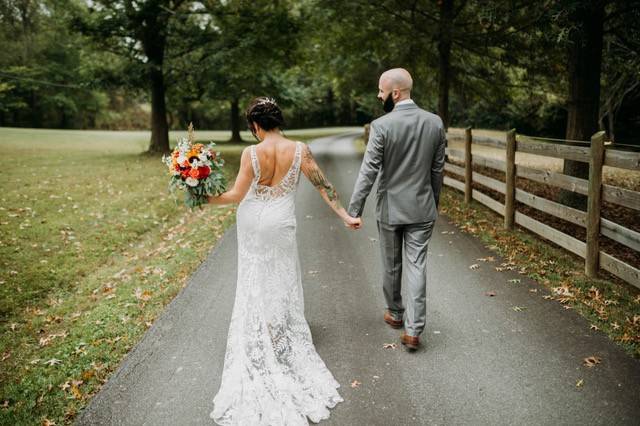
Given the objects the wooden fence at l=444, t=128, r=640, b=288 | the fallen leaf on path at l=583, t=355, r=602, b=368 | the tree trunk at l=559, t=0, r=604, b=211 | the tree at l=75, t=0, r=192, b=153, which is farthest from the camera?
the tree at l=75, t=0, r=192, b=153

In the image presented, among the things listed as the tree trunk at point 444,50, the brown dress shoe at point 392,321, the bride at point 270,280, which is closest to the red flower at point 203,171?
the bride at point 270,280

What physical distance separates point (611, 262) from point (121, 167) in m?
16.8

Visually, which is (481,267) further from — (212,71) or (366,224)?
(212,71)

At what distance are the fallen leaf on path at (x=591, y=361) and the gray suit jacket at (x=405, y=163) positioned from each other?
1.73 m

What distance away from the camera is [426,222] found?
4.43m

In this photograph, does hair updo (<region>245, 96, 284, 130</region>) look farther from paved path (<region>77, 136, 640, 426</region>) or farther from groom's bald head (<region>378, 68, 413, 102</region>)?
paved path (<region>77, 136, 640, 426</region>)

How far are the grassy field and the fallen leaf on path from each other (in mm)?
3729

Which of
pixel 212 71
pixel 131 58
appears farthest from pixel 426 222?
pixel 131 58

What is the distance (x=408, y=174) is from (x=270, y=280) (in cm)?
150

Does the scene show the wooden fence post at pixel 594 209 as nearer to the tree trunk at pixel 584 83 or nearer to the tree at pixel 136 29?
the tree trunk at pixel 584 83

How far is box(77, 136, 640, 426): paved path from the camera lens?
3549 mm

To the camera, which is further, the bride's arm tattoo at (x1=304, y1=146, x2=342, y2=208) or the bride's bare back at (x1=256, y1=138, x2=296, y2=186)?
the bride's arm tattoo at (x1=304, y1=146, x2=342, y2=208)

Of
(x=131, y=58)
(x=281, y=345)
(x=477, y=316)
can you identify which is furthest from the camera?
(x=131, y=58)

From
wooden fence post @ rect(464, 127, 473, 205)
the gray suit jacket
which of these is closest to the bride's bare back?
the gray suit jacket
